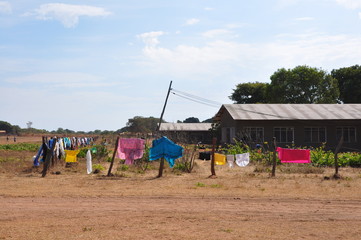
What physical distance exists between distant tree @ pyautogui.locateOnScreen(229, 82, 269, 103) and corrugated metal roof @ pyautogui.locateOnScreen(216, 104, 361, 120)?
84.7 ft

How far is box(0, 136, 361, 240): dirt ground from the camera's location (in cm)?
757

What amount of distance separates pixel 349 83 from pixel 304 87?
31.0 ft

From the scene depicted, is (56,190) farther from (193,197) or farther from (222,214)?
(222,214)

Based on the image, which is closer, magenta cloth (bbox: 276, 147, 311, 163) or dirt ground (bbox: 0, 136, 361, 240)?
dirt ground (bbox: 0, 136, 361, 240)

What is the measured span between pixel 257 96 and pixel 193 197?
51174 mm

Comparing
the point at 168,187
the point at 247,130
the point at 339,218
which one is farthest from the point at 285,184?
the point at 247,130

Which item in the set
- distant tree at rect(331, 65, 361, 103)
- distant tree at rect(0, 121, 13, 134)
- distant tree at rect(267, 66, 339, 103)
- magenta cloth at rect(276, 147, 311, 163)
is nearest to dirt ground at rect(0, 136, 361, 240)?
magenta cloth at rect(276, 147, 311, 163)

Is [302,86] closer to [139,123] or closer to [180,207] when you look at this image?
[139,123]

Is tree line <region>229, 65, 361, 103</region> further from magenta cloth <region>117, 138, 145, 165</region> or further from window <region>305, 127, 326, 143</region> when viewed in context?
magenta cloth <region>117, 138, 145, 165</region>

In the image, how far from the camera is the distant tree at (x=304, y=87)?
165 feet

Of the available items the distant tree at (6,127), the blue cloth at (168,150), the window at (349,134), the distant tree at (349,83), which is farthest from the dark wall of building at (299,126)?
the distant tree at (6,127)

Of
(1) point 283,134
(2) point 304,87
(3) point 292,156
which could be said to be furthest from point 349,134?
(2) point 304,87

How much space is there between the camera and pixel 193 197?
37.0 ft

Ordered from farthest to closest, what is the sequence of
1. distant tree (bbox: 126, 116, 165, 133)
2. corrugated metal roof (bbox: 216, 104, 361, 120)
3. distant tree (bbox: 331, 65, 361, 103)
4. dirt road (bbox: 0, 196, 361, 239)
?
1. distant tree (bbox: 126, 116, 165, 133)
2. distant tree (bbox: 331, 65, 361, 103)
3. corrugated metal roof (bbox: 216, 104, 361, 120)
4. dirt road (bbox: 0, 196, 361, 239)
